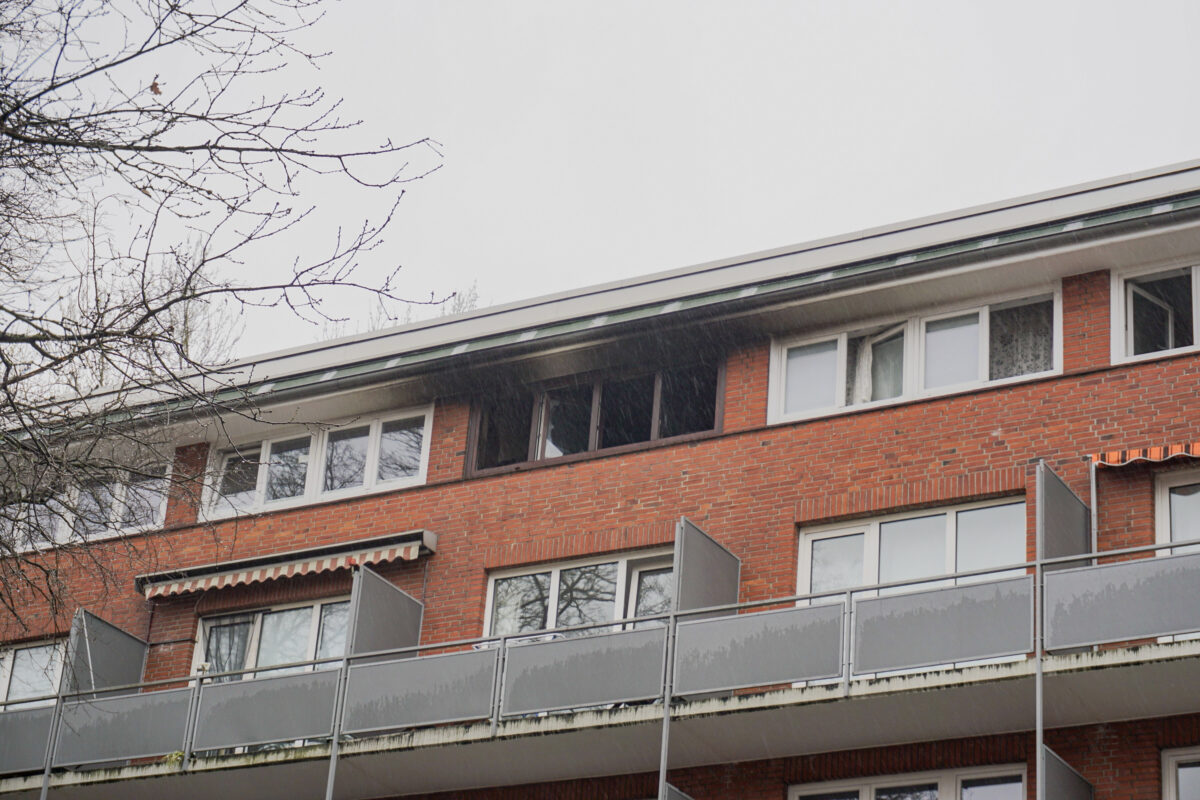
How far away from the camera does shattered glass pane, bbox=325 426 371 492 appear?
23.2 meters

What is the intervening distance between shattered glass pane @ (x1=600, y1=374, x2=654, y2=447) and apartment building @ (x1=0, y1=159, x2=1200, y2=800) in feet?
0.16

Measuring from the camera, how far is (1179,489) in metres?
17.6

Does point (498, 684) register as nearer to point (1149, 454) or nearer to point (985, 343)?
point (985, 343)

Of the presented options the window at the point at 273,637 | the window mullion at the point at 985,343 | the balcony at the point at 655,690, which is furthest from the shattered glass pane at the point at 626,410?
the window mullion at the point at 985,343

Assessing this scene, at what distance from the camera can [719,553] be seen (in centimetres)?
1922

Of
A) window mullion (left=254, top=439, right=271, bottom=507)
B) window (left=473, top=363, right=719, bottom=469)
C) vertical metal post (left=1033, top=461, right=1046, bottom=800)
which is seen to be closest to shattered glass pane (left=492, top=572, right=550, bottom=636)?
window (left=473, top=363, right=719, bottom=469)

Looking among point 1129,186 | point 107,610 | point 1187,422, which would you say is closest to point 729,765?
point 1187,422

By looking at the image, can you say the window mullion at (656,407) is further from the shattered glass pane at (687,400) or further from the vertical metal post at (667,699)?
the vertical metal post at (667,699)

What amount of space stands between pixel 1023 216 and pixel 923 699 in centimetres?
552

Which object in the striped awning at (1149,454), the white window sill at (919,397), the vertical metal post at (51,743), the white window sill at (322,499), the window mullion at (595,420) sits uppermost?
the window mullion at (595,420)

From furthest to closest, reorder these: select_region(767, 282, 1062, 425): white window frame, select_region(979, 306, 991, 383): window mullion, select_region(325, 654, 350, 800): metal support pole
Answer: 1. select_region(979, 306, 991, 383): window mullion
2. select_region(767, 282, 1062, 425): white window frame
3. select_region(325, 654, 350, 800): metal support pole

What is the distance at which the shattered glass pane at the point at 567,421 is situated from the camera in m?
21.9

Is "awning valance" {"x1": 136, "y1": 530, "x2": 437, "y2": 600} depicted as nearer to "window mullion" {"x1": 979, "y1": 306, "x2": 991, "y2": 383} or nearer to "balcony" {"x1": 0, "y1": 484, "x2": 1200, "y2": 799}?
"balcony" {"x1": 0, "y1": 484, "x2": 1200, "y2": 799}

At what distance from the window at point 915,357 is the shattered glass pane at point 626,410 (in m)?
1.74
